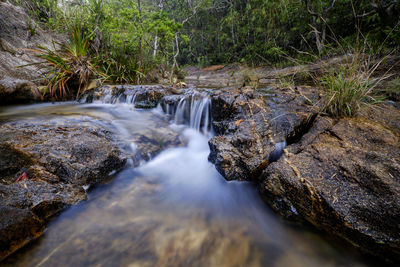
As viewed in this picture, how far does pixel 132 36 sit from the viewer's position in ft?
24.4

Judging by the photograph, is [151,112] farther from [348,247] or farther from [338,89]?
[348,247]

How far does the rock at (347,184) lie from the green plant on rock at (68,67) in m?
5.83

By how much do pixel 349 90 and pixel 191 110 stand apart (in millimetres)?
2759

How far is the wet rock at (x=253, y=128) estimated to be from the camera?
7.22ft

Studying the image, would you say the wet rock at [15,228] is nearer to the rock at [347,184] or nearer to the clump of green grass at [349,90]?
the rock at [347,184]

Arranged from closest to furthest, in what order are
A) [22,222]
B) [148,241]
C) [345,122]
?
[22,222]
[148,241]
[345,122]

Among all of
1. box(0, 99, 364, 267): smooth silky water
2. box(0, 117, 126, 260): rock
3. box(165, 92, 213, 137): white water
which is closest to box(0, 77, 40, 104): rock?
box(0, 117, 126, 260): rock

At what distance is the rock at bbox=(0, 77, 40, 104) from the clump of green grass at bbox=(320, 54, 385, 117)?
639 cm

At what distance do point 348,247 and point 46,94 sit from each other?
678 cm

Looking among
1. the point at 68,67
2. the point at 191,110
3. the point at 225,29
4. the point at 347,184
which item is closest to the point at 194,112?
the point at 191,110

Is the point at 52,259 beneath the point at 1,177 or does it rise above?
beneath

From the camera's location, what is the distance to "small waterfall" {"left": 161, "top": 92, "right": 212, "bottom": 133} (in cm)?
366

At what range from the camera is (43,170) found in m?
1.78

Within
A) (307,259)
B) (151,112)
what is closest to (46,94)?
(151,112)
